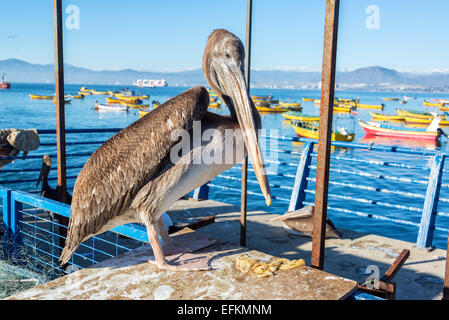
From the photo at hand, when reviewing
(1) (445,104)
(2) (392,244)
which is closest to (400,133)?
(2) (392,244)

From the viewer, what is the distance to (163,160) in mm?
2736

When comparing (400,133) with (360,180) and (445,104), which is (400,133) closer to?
(360,180)

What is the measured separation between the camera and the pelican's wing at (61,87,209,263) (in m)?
2.67

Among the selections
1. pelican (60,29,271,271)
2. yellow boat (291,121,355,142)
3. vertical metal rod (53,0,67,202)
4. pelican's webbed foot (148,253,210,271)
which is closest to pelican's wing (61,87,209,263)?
pelican (60,29,271,271)

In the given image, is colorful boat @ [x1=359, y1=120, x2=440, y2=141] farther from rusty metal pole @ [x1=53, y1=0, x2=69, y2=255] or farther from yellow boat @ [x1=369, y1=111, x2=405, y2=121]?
rusty metal pole @ [x1=53, y1=0, x2=69, y2=255]

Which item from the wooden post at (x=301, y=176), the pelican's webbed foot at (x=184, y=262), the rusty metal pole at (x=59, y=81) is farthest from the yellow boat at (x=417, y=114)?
the pelican's webbed foot at (x=184, y=262)

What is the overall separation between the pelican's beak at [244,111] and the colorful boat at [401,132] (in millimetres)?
25976

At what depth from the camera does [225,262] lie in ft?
Answer: 9.09

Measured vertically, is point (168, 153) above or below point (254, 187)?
above

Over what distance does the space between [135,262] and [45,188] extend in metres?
3.62

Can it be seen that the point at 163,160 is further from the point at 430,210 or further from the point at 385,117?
the point at 385,117

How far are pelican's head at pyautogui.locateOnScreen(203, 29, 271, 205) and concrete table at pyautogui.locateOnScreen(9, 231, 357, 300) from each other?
0.56 m

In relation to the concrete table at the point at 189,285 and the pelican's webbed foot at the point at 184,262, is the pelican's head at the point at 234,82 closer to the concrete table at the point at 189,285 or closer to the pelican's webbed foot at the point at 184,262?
the concrete table at the point at 189,285

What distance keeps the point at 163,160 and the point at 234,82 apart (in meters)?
0.77
